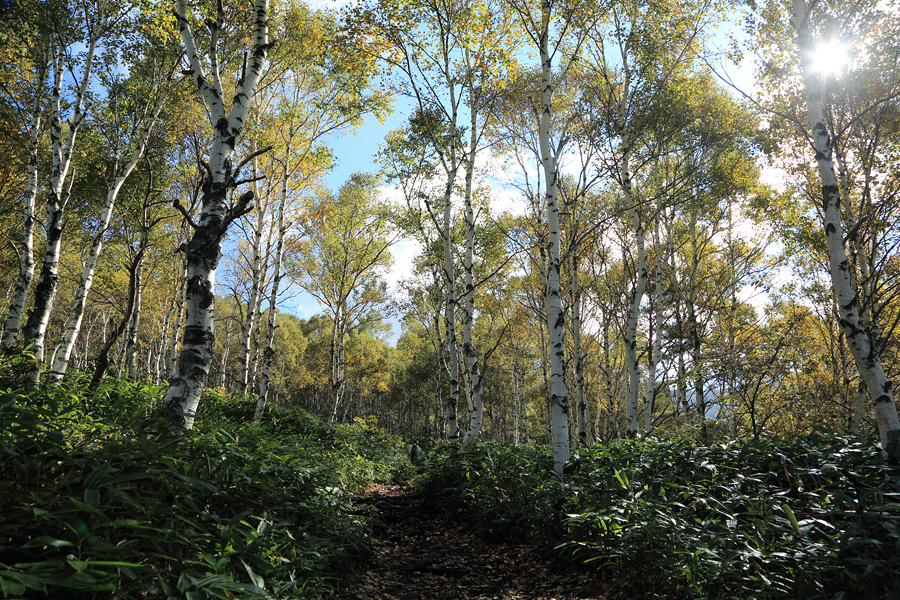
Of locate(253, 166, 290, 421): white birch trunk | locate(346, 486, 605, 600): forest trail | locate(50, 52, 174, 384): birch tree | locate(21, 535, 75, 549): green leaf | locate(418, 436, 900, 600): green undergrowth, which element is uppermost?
locate(50, 52, 174, 384): birch tree

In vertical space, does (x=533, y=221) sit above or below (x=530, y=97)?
below

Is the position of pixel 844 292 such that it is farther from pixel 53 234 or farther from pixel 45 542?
pixel 53 234

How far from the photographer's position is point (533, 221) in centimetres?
1633

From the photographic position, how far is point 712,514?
4.02m

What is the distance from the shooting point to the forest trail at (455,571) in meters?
4.03

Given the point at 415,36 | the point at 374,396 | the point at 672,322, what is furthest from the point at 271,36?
the point at 374,396

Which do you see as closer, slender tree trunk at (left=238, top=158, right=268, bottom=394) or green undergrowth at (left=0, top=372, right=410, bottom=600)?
green undergrowth at (left=0, top=372, right=410, bottom=600)

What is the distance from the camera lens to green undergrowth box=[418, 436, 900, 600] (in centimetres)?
290

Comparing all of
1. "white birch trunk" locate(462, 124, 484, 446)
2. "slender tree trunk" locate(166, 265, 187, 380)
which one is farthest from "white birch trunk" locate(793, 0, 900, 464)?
"slender tree trunk" locate(166, 265, 187, 380)

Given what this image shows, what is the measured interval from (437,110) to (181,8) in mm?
7289

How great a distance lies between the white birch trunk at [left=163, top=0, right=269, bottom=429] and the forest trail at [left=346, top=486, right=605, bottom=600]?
264 cm

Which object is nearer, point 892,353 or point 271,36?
point 271,36

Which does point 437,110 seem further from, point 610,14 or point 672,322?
point 672,322

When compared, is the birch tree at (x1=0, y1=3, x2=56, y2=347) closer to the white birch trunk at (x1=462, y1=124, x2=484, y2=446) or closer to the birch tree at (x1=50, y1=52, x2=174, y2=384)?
the birch tree at (x1=50, y1=52, x2=174, y2=384)
